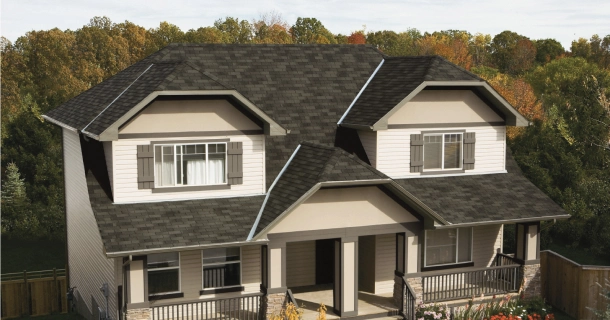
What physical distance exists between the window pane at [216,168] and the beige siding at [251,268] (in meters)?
2.20

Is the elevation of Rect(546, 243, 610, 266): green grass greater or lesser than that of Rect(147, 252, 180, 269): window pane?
lesser

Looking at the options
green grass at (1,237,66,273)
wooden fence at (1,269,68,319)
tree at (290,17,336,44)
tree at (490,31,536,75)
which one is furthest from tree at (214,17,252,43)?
wooden fence at (1,269,68,319)

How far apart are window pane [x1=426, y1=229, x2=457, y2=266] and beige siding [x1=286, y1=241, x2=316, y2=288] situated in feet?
12.5

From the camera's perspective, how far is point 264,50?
24.7 meters

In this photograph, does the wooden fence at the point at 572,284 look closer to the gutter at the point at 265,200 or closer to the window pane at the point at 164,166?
the gutter at the point at 265,200

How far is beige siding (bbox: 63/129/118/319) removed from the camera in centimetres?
1984

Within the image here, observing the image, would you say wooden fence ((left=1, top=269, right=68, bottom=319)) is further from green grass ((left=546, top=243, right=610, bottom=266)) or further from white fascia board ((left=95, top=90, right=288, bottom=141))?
green grass ((left=546, top=243, right=610, bottom=266))

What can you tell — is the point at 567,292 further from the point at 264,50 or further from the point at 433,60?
the point at 264,50

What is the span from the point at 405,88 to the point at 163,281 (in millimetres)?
9663

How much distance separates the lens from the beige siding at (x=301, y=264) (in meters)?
22.5

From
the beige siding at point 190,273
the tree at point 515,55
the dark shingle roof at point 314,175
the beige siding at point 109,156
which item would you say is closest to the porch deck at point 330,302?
the beige siding at point 190,273

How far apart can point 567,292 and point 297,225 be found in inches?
393

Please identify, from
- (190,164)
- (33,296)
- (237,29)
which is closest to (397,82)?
(190,164)

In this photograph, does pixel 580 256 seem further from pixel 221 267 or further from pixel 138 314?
pixel 138 314
